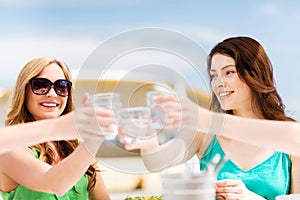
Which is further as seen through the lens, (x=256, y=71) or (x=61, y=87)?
(x=256, y=71)

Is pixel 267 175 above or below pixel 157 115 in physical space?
below

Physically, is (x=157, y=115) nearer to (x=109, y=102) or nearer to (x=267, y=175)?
(x=109, y=102)

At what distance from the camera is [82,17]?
7.56 meters

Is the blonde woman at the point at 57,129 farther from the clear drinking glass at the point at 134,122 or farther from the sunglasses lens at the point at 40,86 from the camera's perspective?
the sunglasses lens at the point at 40,86

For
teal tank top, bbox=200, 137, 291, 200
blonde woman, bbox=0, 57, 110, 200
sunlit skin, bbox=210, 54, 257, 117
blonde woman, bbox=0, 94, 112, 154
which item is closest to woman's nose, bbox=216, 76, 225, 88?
sunlit skin, bbox=210, 54, 257, 117

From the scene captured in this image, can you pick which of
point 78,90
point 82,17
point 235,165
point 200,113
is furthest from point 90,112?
point 82,17

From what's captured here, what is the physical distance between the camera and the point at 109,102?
101cm

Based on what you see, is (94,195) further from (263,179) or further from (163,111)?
(163,111)

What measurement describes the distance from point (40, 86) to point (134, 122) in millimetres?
644

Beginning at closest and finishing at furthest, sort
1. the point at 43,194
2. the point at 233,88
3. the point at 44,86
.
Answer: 1. the point at 43,194
2. the point at 44,86
3. the point at 233,88

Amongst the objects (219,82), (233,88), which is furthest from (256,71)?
(219,82)

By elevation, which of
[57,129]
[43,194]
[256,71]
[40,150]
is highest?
[256,71]

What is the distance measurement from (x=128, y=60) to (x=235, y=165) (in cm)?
76

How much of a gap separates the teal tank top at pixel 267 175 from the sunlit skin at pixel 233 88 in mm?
163
